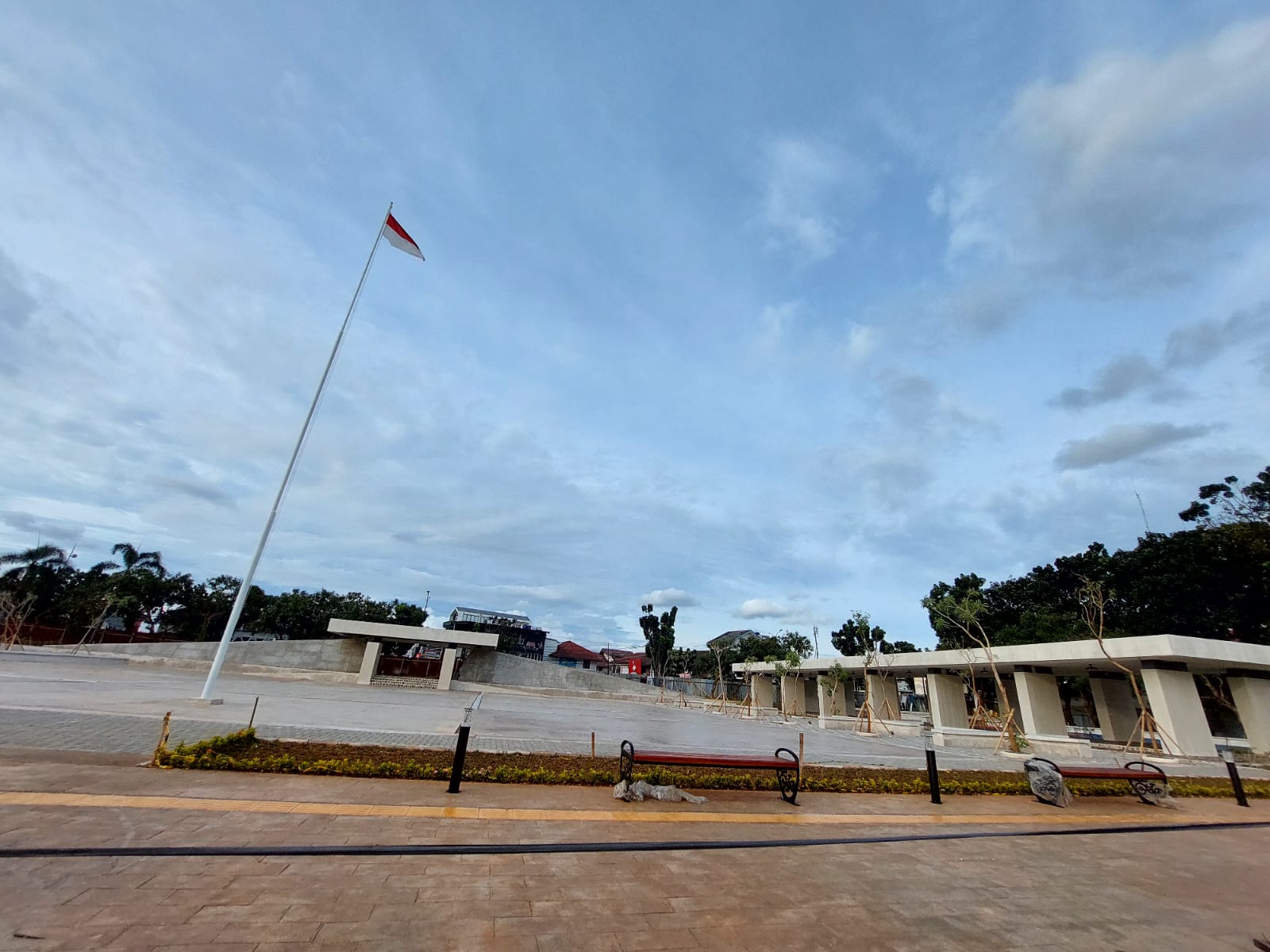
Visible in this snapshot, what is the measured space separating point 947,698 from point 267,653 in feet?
122

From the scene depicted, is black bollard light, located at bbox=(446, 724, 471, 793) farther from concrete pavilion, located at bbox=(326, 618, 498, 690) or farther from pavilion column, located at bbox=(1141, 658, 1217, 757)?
concrete pavilion, located at bbox=(326, 618, 498, 690)

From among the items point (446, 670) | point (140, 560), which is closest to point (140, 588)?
point (140, 560)

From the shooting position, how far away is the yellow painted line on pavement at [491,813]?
5.03m

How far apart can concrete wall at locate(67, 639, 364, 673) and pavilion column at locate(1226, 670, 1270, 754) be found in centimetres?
3960

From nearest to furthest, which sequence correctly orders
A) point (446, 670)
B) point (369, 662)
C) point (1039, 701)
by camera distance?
point (1039, 701), point (369, 662), point (446, 670)

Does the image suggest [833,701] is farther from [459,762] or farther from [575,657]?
[575,657]

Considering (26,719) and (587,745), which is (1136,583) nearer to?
(587,745)

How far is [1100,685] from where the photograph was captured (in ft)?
76.5

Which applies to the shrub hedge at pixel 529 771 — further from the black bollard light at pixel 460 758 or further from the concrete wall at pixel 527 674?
the concrete wall at pixel 527 674

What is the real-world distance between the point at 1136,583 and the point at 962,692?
1399 cm

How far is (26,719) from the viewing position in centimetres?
A: 903

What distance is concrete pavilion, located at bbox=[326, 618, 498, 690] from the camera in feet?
103

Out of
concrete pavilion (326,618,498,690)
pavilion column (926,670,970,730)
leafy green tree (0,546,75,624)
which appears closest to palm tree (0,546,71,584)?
leafy green tree (0,546,75,624)

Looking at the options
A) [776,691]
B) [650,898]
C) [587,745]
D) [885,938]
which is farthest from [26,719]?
[776,691]
